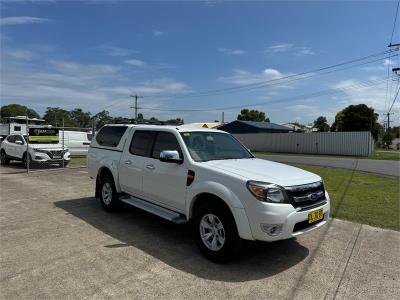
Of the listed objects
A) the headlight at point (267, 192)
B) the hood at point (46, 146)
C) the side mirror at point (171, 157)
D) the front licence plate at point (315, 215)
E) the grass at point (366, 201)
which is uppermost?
the side mirror at point (171, 157)

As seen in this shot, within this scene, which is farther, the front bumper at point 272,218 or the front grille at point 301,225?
the front grille at point 301,225

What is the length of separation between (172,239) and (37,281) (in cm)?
220

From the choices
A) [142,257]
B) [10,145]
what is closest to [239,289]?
[142,257]

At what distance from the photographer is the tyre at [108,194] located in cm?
739

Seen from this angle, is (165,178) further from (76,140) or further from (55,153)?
(76,140)

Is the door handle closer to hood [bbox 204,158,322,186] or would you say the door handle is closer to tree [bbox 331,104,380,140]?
hood [bbox 204,158,322,186]

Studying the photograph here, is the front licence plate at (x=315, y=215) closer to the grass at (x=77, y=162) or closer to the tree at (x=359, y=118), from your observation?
the grass at (x=77, y=162)

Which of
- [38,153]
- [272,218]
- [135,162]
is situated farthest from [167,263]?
[38,153]

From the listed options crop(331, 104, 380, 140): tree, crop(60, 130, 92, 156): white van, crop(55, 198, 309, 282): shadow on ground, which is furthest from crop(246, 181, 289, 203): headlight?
crop(331, 104, 380, 140): tree

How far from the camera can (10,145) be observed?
741 inches

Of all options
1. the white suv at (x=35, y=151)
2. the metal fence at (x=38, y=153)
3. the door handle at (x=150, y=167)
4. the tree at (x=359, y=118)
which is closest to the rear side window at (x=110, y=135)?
the door handle at (x=150, y=167)

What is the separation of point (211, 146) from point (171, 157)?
90 centimetres

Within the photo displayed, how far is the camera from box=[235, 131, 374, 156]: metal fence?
35562mm

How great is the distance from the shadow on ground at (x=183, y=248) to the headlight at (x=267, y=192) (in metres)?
0.84
